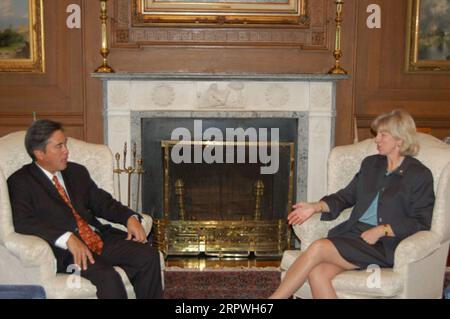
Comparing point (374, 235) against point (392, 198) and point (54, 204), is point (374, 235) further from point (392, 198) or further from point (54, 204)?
point (54, 204)

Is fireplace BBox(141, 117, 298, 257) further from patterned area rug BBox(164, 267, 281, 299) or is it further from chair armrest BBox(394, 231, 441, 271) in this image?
chair armrest BBox(394, 231, 441, 271)

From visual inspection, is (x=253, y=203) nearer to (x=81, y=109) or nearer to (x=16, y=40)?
(x=81, y=109)

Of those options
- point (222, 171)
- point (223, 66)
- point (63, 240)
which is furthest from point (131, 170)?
point (63, 240)

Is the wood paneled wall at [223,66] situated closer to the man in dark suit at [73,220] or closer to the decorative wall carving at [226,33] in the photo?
the decorative wall carving at [226,33]

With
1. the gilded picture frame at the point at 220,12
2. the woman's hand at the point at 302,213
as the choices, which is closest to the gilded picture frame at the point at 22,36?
the gilded picture frame at the point at 220,12

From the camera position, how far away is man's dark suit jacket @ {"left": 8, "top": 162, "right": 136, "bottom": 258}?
304 cm

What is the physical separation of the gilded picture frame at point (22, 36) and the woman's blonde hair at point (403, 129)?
309 centimetres

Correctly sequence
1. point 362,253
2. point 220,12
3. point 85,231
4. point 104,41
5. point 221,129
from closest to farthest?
point 362,253 → point 85,231 → point 104,41 → point 220,12 → point 221,129

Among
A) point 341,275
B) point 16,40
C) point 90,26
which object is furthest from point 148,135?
point 341,275

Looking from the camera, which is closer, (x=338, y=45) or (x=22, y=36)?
(x=338, y=45)

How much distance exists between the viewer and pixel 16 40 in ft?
16.4

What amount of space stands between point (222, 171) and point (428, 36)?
2149 millimetres

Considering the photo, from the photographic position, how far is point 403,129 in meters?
3.23
